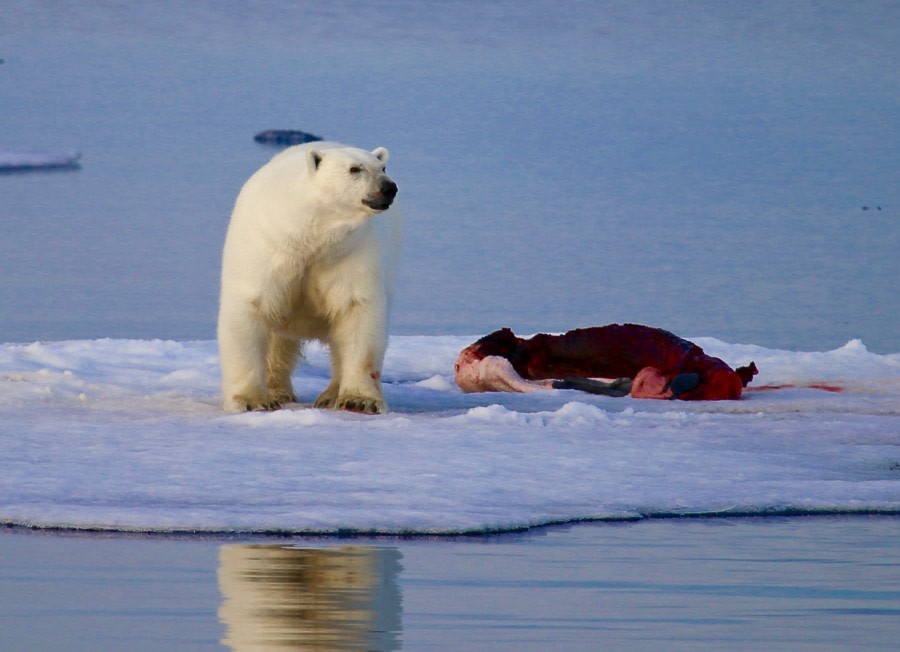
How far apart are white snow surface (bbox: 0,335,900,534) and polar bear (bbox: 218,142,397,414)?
0.85 ft

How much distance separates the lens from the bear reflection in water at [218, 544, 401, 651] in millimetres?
3172

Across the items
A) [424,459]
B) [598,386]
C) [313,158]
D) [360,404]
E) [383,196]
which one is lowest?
[424,459]

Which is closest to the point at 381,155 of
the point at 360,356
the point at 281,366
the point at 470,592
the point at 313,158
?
the point at 313,158

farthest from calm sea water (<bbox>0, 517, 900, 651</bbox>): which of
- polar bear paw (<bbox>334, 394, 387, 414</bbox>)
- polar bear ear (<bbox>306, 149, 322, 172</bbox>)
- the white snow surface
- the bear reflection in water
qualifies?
polar bear ear (<bbox>306, 149, 322, 172</bbox>)

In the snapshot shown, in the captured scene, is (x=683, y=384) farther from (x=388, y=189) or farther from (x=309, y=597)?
(x=309, y=597)

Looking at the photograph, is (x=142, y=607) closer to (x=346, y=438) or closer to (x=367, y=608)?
(x=367, y=608)

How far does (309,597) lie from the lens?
11.7ft

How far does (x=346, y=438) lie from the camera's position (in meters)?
6.17

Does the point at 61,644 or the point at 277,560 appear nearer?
the point at 61,644

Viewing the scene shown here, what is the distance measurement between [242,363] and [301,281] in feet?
1.43

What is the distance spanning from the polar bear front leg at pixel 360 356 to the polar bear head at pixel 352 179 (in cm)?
57

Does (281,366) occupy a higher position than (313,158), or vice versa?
(313,158)

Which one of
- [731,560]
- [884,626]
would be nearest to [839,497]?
[731,560]

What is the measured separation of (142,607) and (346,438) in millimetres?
2711
